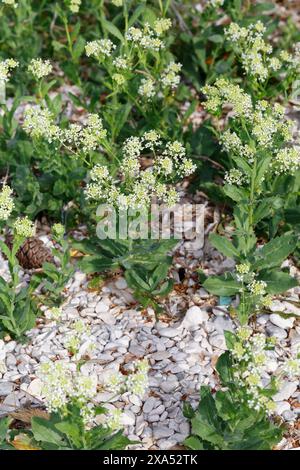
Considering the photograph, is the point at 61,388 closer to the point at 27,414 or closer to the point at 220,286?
the point at 27,414

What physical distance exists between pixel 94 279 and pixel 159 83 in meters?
1.32

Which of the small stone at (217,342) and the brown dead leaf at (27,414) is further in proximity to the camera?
the small stone at (217,342)

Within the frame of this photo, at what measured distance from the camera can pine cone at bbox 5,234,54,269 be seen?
432cm

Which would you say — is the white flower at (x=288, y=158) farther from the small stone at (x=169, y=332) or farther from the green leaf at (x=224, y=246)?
the small stone at (x=169, y=332)

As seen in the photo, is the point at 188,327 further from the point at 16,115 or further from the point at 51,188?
the point at 16,115

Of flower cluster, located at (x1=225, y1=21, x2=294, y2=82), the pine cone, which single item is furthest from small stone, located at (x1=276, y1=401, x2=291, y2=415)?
flower cluster, located at (x1=225, y1=21, x2=294, y2=82)

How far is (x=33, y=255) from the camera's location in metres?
4.32

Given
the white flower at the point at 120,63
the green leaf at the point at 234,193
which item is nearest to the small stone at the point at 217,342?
the green leaf at the point at 234,193

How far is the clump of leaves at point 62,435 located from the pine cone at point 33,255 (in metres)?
1.12

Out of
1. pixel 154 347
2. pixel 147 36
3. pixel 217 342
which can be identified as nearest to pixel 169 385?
pixel 154 347

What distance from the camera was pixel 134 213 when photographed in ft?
12.9

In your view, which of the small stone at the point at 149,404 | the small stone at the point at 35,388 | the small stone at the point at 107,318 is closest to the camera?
the small stone at the point at 149,404

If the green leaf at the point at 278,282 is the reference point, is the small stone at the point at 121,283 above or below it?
below

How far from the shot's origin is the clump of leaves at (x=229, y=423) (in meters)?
3.19
